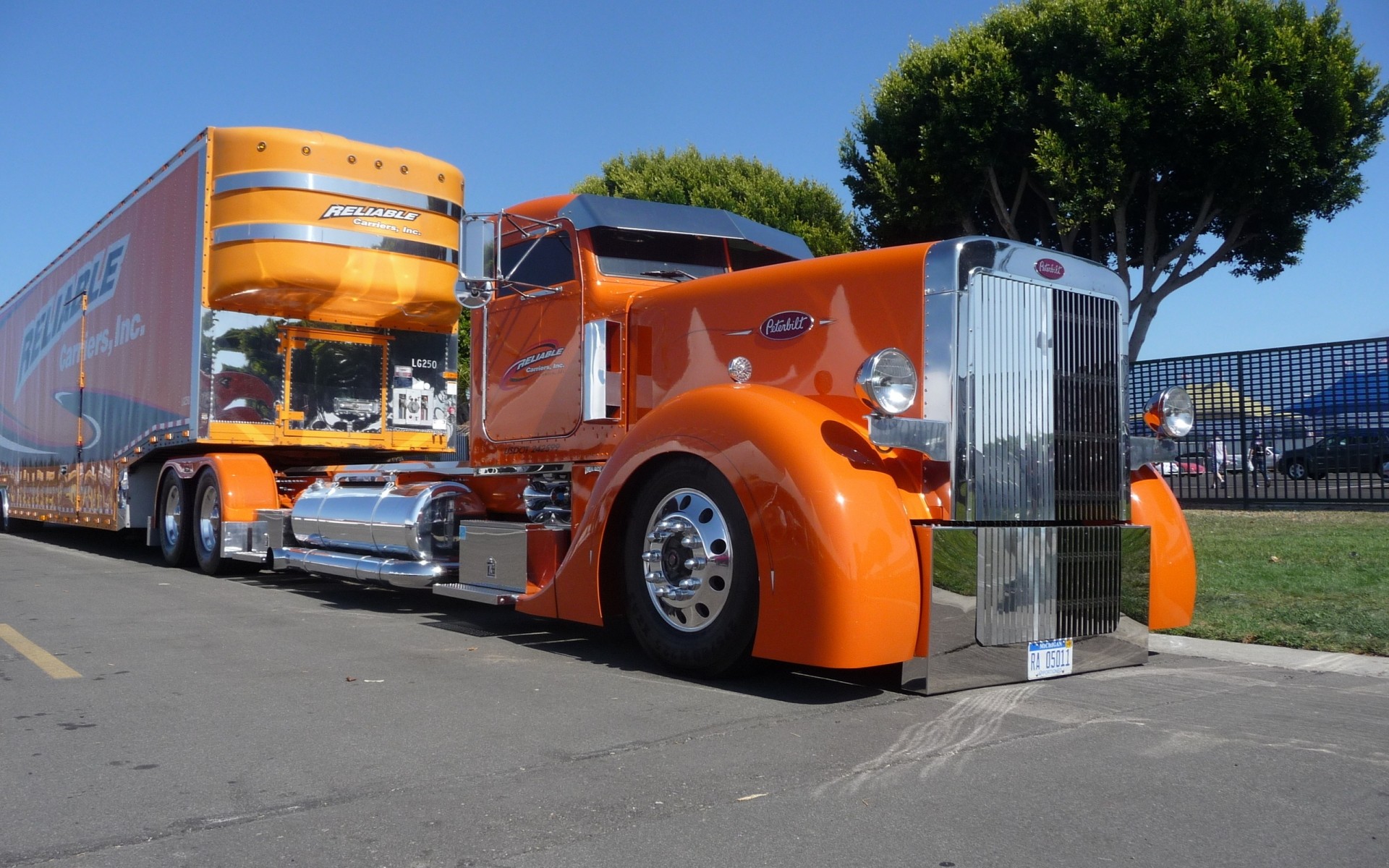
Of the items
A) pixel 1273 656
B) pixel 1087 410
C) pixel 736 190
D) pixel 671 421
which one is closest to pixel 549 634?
pixel 671 421

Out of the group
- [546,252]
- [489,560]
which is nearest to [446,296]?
[546,252]

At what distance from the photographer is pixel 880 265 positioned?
552 centimetres

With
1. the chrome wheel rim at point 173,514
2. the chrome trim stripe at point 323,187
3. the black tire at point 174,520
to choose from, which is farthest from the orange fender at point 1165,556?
the chrome wheel rim at point 173,514

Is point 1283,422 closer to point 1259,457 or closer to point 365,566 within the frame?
point 1259,457

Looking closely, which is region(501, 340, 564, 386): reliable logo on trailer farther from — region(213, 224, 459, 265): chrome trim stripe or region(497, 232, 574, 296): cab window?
region(213, 224, 459, 265): chrome trim stripe

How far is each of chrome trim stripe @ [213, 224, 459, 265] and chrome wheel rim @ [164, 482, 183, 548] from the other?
284 centimetres

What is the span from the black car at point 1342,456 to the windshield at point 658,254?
11.2m

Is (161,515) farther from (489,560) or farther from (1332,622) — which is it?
(1332,622)

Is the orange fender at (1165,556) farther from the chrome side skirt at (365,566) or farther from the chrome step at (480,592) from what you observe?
the chrome side skirt at (365,566)

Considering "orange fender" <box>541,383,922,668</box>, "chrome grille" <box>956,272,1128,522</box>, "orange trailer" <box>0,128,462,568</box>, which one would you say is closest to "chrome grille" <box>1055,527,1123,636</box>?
"chrome grille" <box>956,272,1128,522</box>

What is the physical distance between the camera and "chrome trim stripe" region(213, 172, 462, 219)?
34.1 ft

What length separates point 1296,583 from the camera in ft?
28.7

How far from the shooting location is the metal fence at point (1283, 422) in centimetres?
1484

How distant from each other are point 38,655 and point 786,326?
14.5ft
